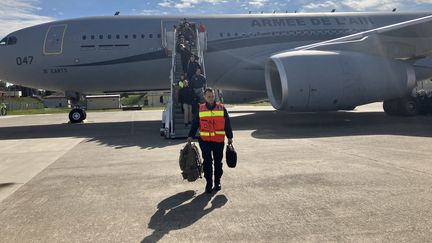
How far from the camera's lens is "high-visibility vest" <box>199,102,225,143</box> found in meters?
5.48

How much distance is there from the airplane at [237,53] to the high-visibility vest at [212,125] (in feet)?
24.9

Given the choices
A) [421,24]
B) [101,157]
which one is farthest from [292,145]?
[421,24]

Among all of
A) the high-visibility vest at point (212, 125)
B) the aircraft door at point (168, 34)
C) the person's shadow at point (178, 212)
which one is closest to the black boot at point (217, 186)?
the person's shadow at point (178, 212)

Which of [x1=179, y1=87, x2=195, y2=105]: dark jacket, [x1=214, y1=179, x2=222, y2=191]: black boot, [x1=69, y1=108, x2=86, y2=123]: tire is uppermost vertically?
[x1=179, y1=87, x2=195, y2=105]: dark jacket

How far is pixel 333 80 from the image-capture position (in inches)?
496

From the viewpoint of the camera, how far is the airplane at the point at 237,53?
13.2 metres

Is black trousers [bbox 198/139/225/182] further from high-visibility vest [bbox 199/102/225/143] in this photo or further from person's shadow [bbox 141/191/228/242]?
person's shadow [bbox 141/191/228/242]

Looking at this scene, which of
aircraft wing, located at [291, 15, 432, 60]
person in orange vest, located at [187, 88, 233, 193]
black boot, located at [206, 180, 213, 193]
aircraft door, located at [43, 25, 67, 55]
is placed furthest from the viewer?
aircraft door, located at [43, 25, 67, 55]

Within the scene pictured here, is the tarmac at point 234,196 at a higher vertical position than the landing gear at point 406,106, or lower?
lower

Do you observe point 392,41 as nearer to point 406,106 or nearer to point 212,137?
point 406,106

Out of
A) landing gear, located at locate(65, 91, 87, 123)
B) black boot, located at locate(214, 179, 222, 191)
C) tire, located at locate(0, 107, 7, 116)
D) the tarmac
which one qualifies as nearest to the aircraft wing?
the tarmac

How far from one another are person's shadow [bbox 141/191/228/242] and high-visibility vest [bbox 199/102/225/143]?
79 centimetres

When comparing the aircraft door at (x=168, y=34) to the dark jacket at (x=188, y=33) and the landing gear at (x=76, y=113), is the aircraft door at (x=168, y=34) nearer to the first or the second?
the dark jacket at (x=188, y=33)

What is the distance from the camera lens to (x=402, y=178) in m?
5.71
